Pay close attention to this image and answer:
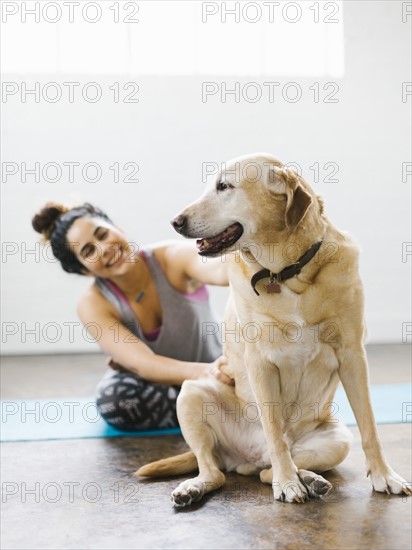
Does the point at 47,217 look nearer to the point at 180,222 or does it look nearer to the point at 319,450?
the point at 180,222

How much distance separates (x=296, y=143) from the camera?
5328 millimetres

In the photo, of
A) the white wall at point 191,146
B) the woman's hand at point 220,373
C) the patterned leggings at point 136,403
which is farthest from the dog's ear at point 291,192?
the white wall at point 191,146

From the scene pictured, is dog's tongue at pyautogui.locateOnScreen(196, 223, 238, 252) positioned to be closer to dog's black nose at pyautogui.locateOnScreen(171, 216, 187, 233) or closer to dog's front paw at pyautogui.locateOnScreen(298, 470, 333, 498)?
dog's black nose at pyautogui.locateOnScreen(171, 216, 187, 233)

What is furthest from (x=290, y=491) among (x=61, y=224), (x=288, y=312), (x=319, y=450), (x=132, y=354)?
(x=61, y=224)

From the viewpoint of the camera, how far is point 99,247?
122 inches

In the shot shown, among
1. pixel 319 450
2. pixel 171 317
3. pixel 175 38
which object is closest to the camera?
pixel 319 450

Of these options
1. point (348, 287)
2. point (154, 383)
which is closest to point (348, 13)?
point (154, 383)

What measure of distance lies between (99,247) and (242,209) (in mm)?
1038

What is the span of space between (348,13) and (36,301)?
2775 millimetres

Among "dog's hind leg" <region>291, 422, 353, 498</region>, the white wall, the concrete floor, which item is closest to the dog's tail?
the concrete floor

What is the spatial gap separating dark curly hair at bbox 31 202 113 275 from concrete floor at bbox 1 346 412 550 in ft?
2.27

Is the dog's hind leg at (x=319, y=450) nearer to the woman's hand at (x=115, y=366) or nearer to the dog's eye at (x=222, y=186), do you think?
the dog's eye at (x=222, y=186)

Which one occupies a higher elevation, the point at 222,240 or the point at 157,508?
the point at 222,240

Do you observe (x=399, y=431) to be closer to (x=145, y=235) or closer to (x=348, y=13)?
(x=145, y=235)
